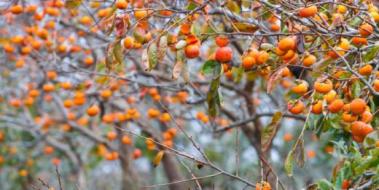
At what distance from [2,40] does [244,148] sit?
4074mm

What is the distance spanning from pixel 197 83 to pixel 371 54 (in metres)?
2.75

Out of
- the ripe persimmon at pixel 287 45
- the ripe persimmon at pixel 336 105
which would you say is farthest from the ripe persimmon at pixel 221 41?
the ripe persimmon at pixel 336 105

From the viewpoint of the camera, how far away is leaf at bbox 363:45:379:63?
2.47m

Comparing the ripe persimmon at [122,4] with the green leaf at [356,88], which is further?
the ripe persimmon at [122,4]

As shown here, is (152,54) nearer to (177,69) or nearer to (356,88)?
(177,69)

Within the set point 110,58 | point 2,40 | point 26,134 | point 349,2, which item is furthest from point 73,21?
point 26,134

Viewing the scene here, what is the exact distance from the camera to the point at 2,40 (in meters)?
6.64

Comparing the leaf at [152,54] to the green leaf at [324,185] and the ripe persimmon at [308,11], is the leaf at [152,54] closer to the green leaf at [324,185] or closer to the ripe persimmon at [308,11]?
the ripe persimmon at [308,11]

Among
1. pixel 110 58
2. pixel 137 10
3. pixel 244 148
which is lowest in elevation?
pixel 244 148

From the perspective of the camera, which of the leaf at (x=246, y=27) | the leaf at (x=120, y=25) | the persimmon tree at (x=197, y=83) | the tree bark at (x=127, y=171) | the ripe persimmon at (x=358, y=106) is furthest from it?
the tree bark at (x=127, y=171)

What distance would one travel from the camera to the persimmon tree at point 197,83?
2.53 m

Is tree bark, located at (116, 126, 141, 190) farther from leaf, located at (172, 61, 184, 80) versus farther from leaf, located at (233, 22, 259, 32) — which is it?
leaf, located at (172, 61, 184, 80)

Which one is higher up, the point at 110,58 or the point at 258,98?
the point at 110,58

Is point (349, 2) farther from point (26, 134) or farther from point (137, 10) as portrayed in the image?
point (26, 134)
